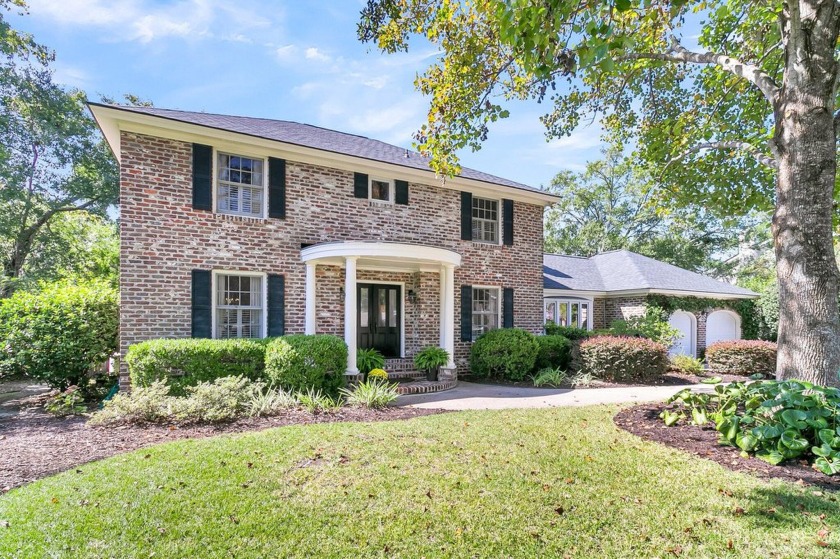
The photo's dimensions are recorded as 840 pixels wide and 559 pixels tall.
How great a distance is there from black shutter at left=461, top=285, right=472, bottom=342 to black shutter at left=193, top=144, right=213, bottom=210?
21.5ft

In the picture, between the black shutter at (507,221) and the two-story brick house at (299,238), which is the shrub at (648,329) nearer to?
the two-story brick house at (299,238)

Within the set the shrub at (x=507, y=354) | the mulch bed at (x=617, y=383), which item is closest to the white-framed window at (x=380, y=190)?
the shrub at (x=507, y=354)

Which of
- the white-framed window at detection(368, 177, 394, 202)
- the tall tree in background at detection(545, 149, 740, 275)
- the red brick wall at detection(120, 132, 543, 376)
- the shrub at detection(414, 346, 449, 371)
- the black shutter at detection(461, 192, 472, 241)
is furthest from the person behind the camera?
the tall tree in background at detection(545, 149, 740, 275)

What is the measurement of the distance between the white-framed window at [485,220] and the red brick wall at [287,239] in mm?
395

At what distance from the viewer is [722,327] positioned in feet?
56.9

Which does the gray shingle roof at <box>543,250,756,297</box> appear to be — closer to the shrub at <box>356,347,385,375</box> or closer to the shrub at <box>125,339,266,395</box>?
the shrub at <box>356,347,385,375</box>

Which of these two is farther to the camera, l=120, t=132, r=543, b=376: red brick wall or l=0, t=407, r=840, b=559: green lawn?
l=120, t=132, r=543, b=376: red brick wall

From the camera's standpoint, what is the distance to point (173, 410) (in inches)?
251

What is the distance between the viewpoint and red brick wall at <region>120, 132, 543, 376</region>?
8.39 meters

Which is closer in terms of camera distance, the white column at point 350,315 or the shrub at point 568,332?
the white column at point 350,315

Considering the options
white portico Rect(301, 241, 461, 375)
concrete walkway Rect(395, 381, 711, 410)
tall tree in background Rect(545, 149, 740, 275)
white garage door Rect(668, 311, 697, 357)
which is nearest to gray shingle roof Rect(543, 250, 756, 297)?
white garage door Rect(668, 311, 697, 357)

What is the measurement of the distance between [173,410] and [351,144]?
26.7 ft

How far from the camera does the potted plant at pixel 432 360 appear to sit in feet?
34.1

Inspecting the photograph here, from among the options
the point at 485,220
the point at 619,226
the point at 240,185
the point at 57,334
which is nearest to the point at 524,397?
the point at 485,220
